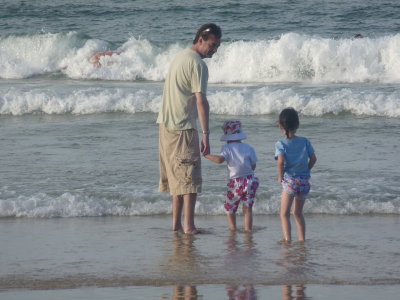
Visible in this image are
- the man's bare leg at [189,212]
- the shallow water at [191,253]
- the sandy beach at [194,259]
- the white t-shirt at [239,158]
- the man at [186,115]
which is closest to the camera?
the sandy beach at [194,259]

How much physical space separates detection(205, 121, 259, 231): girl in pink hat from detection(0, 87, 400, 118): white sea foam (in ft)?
23.7

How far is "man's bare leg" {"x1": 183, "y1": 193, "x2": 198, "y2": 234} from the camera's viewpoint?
22.5 ft

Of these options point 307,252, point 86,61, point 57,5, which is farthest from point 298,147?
point 57,5

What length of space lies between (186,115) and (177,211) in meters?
0.87

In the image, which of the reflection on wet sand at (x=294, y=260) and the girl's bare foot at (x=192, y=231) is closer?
the reflection on wet sand at (x=294, y=260)

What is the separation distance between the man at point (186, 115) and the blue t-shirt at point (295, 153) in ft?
1.87

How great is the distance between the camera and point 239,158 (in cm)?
698

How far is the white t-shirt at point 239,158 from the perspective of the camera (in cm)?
696

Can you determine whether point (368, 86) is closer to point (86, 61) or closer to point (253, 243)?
point (86, 61)

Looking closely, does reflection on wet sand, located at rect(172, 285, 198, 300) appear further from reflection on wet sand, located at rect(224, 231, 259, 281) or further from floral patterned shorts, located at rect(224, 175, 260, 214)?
floral patterned shorts, located at rect(224, 175, 260, 214)

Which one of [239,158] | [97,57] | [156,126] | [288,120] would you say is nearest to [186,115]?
[239,158]

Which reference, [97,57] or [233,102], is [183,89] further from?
[97,57]

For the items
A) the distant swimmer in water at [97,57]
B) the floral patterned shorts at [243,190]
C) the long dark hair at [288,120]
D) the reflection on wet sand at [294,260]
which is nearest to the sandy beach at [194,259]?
the reflection on wet sand at [294,260]

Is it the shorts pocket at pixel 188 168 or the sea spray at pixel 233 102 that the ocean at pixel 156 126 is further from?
the shorts pocket at pixel 188 168
